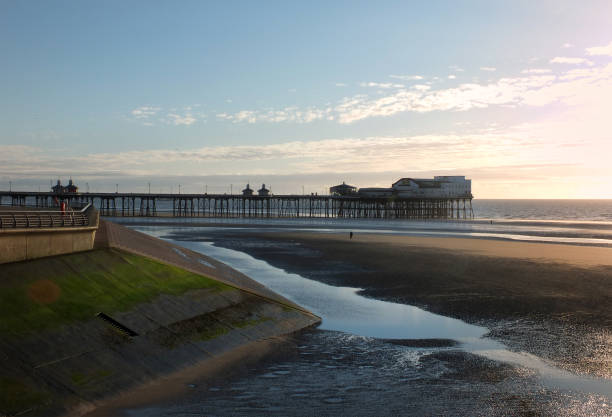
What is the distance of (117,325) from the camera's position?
15781 millimetres

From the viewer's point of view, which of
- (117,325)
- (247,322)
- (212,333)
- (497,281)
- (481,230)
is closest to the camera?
(117,325)

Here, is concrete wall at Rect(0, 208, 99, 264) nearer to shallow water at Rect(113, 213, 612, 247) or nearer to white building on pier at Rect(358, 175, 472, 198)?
shallow water at Rect(113, 213, 612, 247)

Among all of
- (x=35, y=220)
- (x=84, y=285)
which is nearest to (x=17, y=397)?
(x=84, y=285)

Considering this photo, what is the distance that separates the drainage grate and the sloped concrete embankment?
0.03 m

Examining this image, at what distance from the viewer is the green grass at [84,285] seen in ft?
47.3

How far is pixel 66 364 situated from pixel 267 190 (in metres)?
141

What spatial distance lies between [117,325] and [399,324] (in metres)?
10.5

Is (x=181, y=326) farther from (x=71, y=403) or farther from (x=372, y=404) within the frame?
(x=372, y=404)

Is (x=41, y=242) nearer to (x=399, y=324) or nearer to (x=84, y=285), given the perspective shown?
(x=84, y=285)

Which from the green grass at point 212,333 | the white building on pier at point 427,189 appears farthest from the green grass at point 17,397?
the white building on pier at point 427,189

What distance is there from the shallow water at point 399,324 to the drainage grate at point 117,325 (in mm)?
7363

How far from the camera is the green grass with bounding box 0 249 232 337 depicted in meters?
14.4

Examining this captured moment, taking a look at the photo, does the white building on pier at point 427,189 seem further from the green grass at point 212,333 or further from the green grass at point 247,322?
the green grass at point 212,333

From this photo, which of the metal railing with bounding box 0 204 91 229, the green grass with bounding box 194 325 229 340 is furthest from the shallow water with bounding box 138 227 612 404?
the metal railing with bounding box 0 204 91 229
